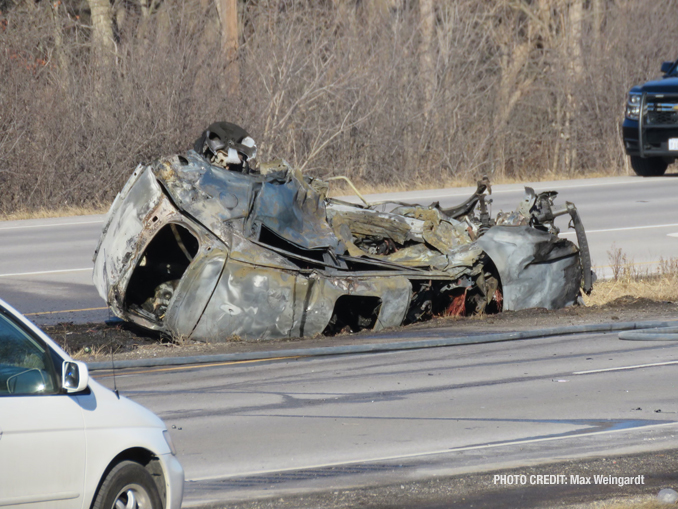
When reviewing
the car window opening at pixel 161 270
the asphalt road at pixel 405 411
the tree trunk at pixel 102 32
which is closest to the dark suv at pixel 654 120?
the tree trunk at pixel 102 32

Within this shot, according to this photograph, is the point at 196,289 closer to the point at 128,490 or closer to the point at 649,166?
the point at 128,490

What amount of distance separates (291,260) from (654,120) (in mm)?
14646

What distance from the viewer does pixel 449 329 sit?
10.1 meters

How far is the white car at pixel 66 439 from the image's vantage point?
3.79 m

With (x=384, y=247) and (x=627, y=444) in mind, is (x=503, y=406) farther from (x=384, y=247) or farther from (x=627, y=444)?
(x=384, y=247)

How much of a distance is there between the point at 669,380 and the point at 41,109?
668 inches

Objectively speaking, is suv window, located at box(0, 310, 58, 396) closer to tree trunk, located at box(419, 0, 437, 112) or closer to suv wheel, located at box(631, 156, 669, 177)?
suv wheel, located at box(631, 156, 669, 177)

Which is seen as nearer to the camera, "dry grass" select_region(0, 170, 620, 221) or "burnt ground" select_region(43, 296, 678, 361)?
"burnt ground" select_region(43, 296, 678, 361)

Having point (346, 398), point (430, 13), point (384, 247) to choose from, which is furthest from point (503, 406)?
point (430, 13)

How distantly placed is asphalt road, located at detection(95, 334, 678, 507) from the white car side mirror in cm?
152

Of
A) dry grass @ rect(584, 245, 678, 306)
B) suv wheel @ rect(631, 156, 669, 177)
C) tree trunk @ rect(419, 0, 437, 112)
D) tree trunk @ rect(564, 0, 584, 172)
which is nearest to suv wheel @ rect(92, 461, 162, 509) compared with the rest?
dry grass @ rect(584, 245, 678, 306)

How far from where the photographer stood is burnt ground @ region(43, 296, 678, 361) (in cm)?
924

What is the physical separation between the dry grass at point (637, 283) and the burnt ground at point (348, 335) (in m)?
0.41

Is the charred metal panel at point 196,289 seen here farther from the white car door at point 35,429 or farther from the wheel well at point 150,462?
the white car door at point 35,429
